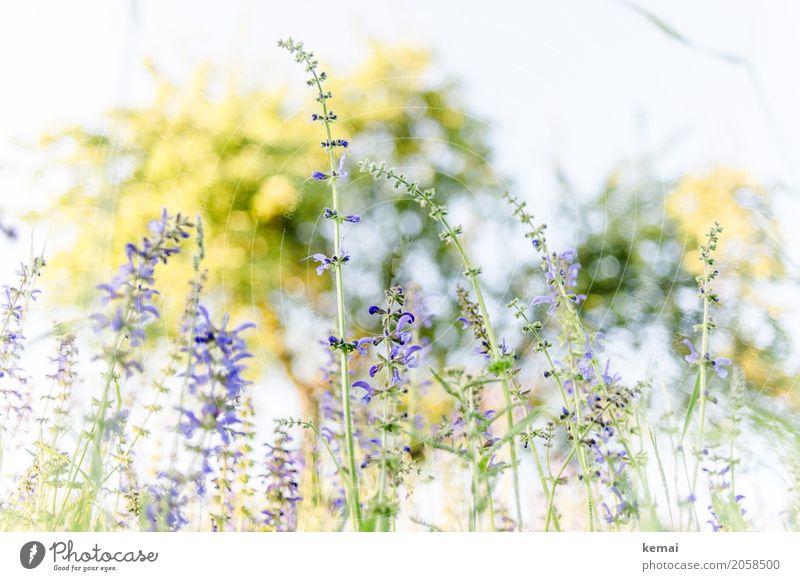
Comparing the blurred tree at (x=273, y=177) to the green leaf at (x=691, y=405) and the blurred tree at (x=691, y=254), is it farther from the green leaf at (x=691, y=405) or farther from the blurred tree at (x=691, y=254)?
the green leaf at (x=691, y=405)

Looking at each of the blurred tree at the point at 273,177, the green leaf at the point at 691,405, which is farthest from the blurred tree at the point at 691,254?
the green leaf at the point at 691,405

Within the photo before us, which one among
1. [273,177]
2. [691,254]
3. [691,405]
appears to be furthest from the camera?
[691,254]

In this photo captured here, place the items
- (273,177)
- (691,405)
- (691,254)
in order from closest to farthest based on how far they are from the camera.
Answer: (691,405)
(273,177)
(691,254)

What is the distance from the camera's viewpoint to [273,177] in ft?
5.90

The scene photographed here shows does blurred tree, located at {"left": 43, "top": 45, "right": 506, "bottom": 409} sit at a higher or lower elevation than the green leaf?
higher

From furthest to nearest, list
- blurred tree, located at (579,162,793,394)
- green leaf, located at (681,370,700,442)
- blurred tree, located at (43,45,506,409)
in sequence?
blurred tree, located at (579,162,793,394) → blurred tree, located at (43,45,506,409) → green leaf, located at (681,370,700,442)

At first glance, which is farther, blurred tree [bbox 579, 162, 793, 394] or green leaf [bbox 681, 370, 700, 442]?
blurred tree [bbox 579, 162, 793, 394]

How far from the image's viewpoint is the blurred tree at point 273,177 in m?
1.72

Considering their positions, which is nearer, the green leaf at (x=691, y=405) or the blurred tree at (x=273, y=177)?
the green leaf at (x=691, y=405)

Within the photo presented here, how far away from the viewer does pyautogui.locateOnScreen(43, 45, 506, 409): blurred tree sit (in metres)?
1.72

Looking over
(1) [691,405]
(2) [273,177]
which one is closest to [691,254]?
(2) [273,177]

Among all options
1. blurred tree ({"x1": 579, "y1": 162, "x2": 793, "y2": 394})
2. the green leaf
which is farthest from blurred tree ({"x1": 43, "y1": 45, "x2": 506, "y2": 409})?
the green leaf

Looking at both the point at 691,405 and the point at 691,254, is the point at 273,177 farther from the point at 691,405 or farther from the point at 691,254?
the point at 691,254

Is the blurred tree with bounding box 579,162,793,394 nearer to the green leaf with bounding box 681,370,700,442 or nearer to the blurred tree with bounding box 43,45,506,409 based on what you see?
the blurred tree with bounding box 43,45,506,409
